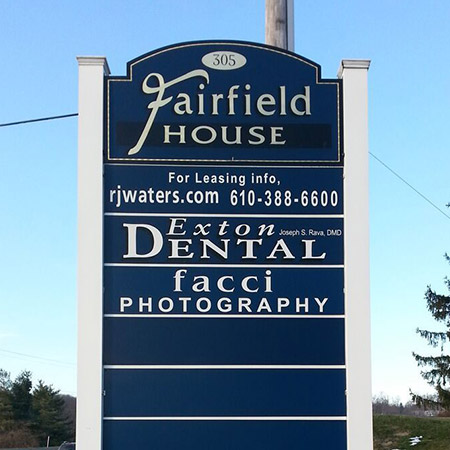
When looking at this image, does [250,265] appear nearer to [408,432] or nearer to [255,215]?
[255,215]

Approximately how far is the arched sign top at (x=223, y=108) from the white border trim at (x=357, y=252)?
0.36 ft

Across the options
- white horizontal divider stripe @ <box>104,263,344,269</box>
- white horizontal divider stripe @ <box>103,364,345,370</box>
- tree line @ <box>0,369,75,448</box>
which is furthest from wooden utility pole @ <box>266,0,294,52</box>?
tree line @ <box>0,369,75,448</box>

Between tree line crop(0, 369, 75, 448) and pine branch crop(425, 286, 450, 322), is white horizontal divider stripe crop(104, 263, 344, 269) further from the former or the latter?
tree line crop(0, 369, 75, 448)

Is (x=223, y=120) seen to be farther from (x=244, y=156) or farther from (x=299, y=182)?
(x=299, y=182)

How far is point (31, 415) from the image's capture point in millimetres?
64812

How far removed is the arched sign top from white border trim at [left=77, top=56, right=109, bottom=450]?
0.37 ft

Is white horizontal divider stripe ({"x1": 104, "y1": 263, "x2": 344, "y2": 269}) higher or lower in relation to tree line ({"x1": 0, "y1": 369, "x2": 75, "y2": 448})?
higher

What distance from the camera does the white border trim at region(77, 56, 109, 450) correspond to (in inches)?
247

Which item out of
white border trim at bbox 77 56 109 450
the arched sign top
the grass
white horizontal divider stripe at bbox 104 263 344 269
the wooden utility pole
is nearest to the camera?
white border trim at bbox 77 56 109 450

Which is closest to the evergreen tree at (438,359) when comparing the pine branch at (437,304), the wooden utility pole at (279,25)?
the pine branch at (437,304)

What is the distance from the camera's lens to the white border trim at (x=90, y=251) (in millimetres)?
6281

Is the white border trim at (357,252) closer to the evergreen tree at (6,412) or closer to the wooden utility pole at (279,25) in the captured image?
the wooden utility pole at (279,25)

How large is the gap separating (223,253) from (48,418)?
6051 cm

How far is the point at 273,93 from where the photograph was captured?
22.1 ft
